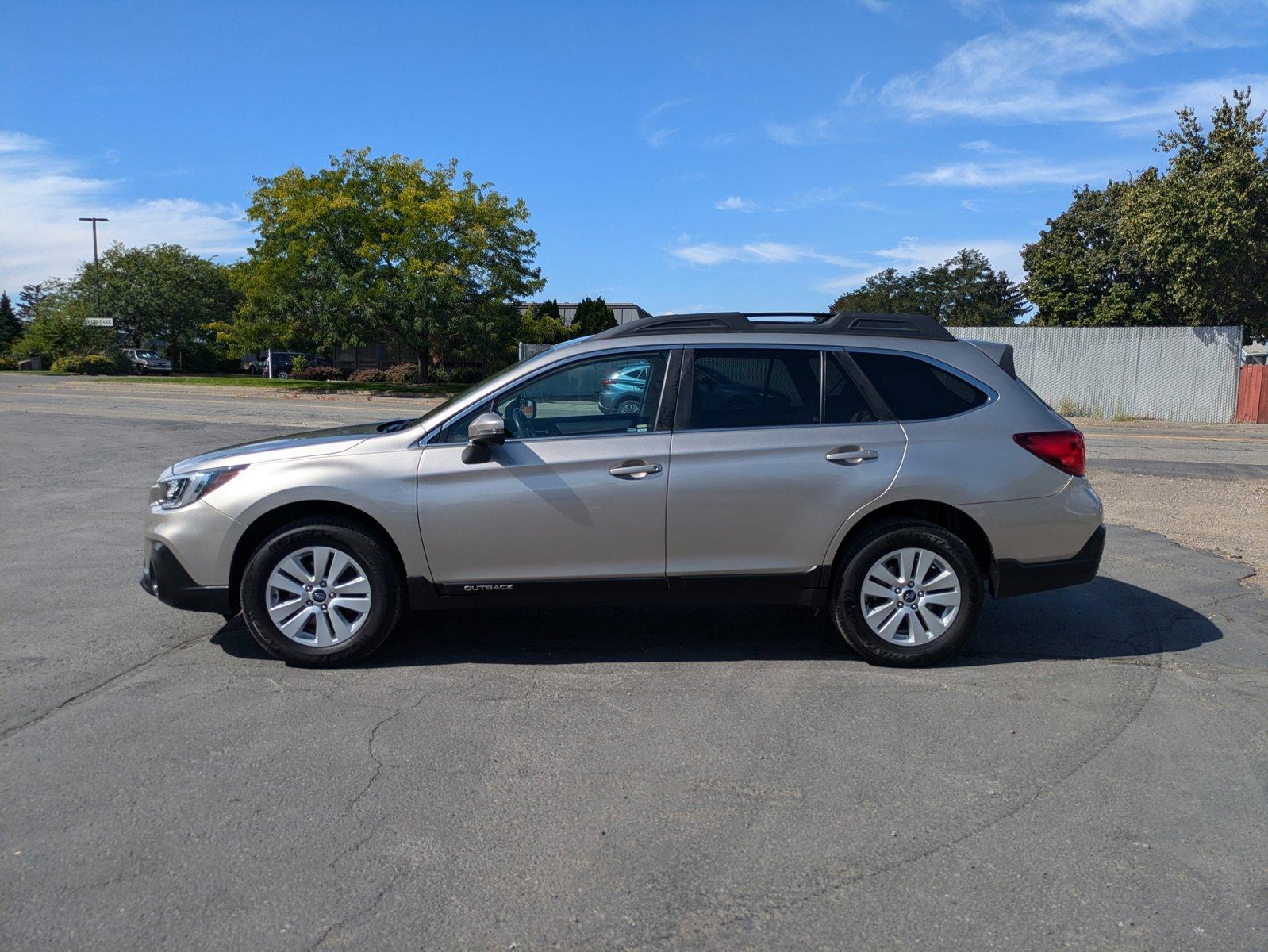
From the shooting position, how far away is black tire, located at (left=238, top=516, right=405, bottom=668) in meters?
5.18

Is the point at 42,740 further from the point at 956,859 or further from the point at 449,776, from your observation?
the point at 956,859

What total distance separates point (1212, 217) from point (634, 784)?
2999 centimetres

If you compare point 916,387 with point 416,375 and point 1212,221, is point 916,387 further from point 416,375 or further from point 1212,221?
point 416,375

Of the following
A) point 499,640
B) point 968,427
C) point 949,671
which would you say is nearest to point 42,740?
point 499,640

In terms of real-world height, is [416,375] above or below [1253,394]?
above

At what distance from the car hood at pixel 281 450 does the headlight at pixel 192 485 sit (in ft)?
0.14

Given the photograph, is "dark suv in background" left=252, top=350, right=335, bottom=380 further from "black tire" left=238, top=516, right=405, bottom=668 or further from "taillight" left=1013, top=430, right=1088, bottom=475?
"taillight" left=1013, top=430, right=1088, bottom=475

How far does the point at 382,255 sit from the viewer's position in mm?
36281

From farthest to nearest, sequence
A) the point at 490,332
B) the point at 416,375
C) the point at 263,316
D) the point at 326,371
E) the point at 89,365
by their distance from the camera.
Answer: the point at 326,371, the point at 89,365, the point at 416,375, the point at 263,316, the point at 490,332

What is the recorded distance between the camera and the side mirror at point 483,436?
200 inches

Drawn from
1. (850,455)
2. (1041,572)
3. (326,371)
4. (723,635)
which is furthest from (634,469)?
(326,371)

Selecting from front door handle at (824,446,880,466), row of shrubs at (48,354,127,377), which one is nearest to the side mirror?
front door handle at (824,446,880,466)

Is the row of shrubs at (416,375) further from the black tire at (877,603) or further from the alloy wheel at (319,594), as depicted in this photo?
the black tire at (877,603)

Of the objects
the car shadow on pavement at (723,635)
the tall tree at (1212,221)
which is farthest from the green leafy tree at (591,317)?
the car shadow on pavement at (723,635)
